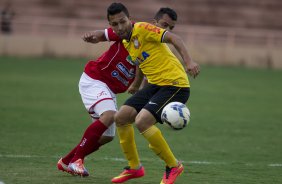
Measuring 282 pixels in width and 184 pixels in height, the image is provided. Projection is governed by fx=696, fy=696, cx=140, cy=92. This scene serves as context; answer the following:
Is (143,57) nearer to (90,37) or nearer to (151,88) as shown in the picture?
(151,88)

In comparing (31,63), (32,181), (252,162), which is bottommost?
(31,63)

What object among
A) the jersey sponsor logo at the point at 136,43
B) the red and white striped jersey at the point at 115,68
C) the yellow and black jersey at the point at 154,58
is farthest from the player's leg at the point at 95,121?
the jersey sponsor logo at the point at 136,43

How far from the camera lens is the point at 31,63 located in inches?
1027

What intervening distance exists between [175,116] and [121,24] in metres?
1.20

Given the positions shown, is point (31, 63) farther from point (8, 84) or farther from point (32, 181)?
point (32, 181)

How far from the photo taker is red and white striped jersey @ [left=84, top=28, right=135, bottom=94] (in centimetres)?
813

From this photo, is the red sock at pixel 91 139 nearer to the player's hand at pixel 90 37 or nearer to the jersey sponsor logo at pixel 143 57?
the jersey sponsor logo at pixel 143 57

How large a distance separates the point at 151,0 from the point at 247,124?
76.5 ft

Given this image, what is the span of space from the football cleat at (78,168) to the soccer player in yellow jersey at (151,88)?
0.39 metres

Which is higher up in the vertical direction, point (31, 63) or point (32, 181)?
point (32, 181)

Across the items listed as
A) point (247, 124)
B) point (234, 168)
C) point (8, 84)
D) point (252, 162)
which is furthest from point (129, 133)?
point (8, 84)

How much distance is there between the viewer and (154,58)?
24.6ft

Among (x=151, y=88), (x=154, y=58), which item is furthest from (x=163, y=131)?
(x=154, y=58)

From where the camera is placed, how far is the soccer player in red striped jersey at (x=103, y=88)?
7.89 m
